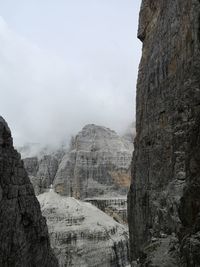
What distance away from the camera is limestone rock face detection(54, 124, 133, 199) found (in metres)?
96.4

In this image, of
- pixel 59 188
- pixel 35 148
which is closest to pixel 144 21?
pixel 59 188

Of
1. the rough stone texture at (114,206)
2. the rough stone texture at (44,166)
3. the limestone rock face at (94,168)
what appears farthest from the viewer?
the rough stone texture at (44,166)

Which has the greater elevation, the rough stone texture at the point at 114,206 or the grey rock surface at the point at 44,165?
the grey rock surface at the point at 44,165

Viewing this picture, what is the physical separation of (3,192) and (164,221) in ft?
30.1

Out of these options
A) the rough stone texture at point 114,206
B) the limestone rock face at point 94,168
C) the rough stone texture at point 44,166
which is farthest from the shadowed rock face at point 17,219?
the rough stone texture at point 44,166

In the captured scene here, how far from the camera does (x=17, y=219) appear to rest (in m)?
23.6

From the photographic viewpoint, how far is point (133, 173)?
27.3 m

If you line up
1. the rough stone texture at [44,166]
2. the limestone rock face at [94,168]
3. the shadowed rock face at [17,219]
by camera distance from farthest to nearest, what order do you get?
the rough stone texture at [44,166] → the limestone rock face at [94,168] → the shadowed rock face at [17,219]

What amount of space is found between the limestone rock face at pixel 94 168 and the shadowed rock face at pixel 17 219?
227 ft

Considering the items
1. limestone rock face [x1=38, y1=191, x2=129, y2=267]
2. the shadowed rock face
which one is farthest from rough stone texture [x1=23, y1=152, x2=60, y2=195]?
the shadowed rock face

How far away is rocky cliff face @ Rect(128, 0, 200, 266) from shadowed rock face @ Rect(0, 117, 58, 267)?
5885 mm

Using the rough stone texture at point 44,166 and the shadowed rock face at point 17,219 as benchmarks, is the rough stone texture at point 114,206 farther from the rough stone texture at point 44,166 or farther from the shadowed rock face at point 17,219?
the shadowed rock face at point 17,219

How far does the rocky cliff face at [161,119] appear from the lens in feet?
62.2

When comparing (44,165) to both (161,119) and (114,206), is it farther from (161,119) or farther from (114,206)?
(161,119)
